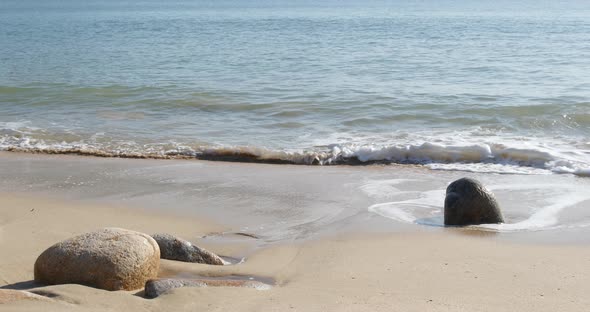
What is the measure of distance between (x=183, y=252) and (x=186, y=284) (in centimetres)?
86

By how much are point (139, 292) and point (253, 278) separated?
0.88 m

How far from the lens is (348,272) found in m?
5.70

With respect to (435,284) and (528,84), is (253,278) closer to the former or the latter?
(435,284)

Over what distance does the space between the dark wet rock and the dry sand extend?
0.10 meters

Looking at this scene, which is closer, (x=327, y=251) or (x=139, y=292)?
(x=139, y=292)

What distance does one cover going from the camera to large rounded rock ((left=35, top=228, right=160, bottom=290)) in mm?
5090

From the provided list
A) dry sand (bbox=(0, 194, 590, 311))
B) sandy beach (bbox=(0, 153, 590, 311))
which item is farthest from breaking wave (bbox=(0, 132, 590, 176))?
dry sand (bbox=(0, 194, 590, 311))

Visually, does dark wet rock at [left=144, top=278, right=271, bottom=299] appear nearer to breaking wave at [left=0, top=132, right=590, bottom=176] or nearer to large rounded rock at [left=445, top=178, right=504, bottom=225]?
large rounded rock at [left=445, top=178, right=504, bottom=225]

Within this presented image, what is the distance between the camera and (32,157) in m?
10.9

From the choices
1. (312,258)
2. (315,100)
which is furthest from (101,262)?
(315,100)

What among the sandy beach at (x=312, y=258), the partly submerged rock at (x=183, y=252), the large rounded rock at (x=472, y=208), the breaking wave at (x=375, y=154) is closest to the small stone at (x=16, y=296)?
the sandy beach at (x=312, y=258)

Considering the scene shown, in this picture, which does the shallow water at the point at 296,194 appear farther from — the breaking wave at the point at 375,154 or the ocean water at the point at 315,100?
the ocean water at the point at 315,100

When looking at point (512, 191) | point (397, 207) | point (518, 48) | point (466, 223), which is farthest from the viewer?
point (518, 48)

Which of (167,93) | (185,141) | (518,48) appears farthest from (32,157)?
(518,48)
